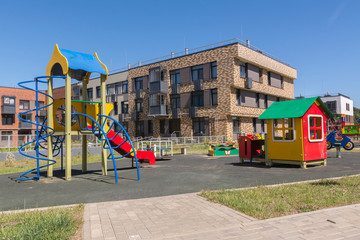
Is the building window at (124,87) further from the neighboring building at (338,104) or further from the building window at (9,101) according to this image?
the neighboring building at (338,104)

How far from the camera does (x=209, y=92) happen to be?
104ft

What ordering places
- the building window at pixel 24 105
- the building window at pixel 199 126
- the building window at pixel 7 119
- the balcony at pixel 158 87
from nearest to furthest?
the building window at pixel 199 126
the balcony at pixel 158 87
the building window at pixel 7 119
the building window at pixel 24 105

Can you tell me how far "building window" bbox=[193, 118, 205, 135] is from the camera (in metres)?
32.0

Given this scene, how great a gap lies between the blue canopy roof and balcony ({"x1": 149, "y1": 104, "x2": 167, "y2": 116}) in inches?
914

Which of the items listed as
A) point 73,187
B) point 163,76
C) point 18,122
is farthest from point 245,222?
point 18,122

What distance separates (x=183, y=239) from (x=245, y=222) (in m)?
1.17

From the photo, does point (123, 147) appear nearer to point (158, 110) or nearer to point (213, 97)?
point (213, 97)

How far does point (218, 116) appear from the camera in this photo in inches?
1206

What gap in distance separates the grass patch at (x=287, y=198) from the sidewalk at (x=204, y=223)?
0.27 meters

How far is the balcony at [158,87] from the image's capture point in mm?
34219

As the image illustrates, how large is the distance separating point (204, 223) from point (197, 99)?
94.7 feet

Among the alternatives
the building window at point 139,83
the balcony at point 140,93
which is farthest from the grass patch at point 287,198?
the building window at point 139,83

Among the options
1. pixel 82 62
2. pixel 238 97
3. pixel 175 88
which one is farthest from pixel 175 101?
pixel 82 62

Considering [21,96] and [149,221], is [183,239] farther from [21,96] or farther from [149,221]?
[21,96]
